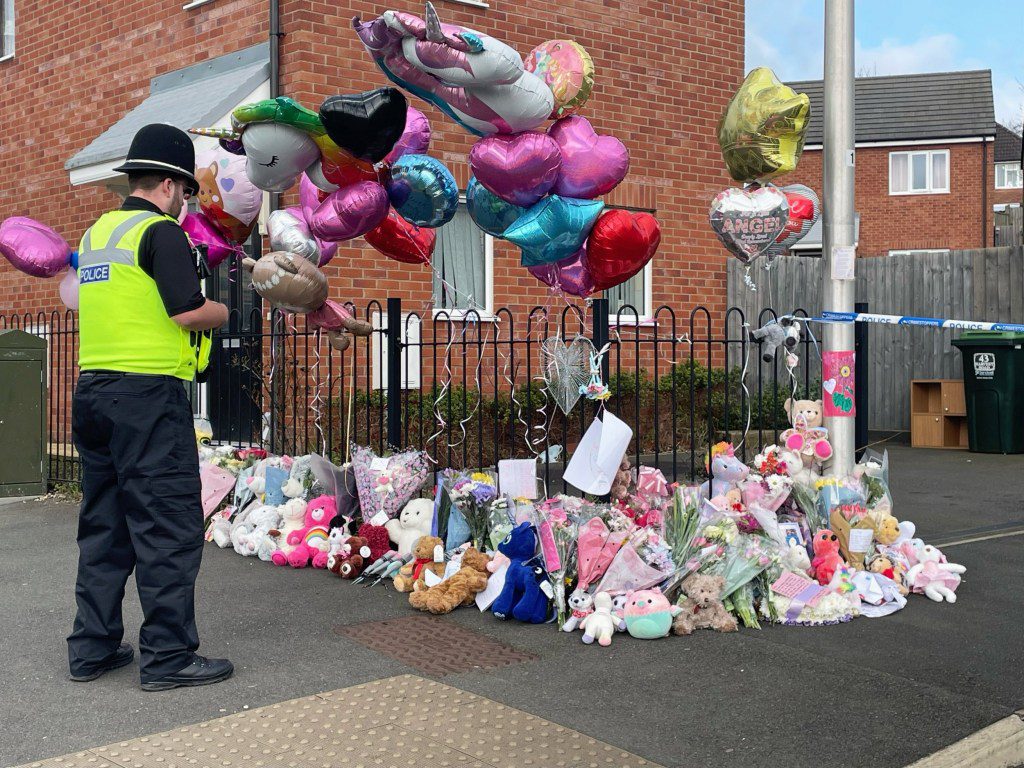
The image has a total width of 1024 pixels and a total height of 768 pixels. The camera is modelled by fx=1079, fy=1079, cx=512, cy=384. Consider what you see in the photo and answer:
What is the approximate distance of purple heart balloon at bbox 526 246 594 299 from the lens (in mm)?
5312

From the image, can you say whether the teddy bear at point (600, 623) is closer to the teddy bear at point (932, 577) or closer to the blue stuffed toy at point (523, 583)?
the blue stuffed toy at point (523, 583)

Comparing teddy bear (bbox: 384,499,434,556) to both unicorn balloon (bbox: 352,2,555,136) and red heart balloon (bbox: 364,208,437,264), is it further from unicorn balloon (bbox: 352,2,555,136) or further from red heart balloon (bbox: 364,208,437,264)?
unicorn balloon (bbox: 352,2,555,136)

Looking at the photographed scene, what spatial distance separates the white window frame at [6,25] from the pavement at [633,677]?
878 centimetres

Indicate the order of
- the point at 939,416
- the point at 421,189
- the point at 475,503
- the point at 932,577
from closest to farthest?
the point at 421,189, the point at 932,577, the point at 475,503, the point at 939,416

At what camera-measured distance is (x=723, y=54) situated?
12.0 m

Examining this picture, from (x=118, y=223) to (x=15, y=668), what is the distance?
1867 millimetres

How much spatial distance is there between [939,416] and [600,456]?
813 cm

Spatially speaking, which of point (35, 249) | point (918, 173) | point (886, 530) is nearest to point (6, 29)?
point (35, 249)

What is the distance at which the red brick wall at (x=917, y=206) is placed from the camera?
28.1 m

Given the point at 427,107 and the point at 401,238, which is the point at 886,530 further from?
the point at 427,107

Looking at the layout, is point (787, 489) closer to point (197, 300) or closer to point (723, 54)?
point (197, 300)

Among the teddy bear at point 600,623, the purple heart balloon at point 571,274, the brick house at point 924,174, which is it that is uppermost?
the brick house at point 924,174

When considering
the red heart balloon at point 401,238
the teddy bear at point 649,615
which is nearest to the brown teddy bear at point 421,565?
the teddy bear at point 649,615

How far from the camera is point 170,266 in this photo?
404 centimetres
